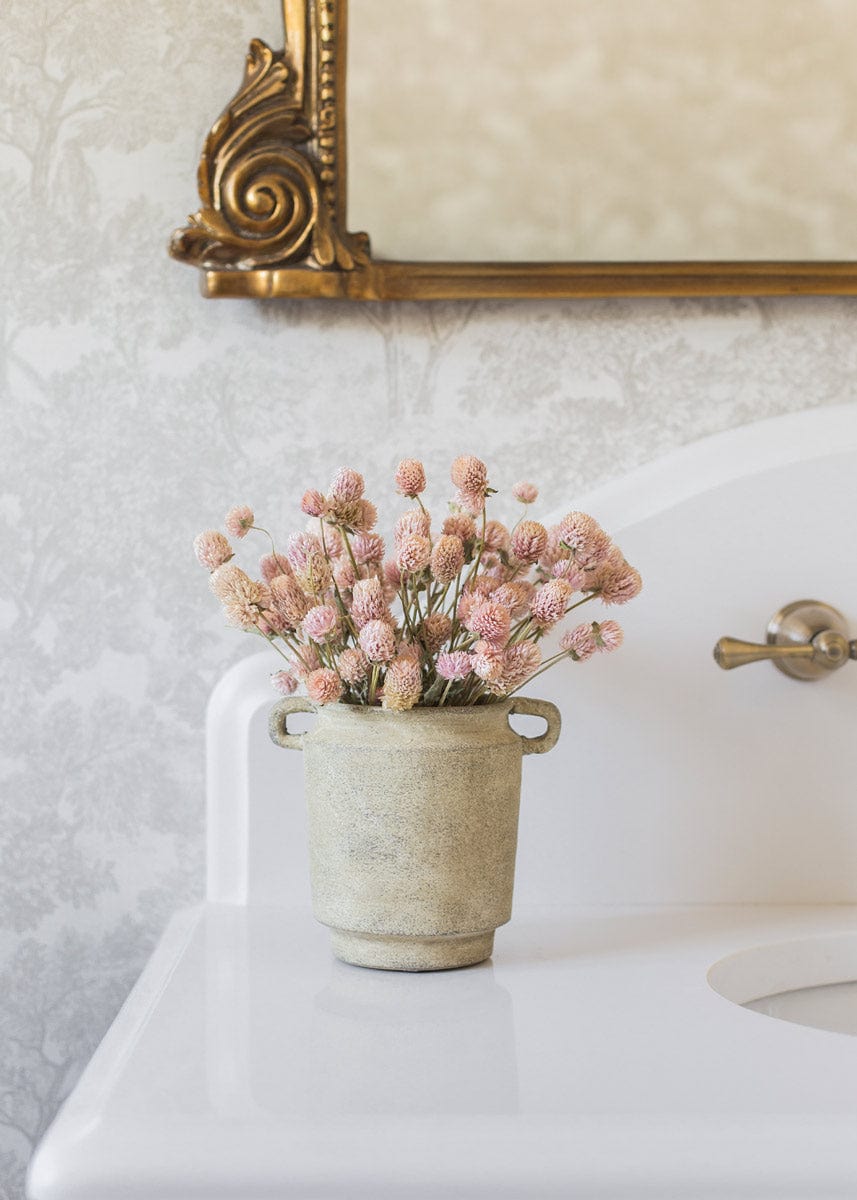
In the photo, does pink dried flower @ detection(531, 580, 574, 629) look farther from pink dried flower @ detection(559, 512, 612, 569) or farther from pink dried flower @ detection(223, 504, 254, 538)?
pink dried flower @ detection(223, 504, 254, 538)

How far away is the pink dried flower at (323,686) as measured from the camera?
0.76m

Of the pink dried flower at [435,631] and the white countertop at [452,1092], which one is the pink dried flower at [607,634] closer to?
the pink dried flower at [435,631]

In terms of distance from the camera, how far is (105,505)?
3.38ft

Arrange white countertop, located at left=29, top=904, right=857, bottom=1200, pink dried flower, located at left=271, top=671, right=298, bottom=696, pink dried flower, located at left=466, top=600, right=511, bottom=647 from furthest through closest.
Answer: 1. pink dried flower, located at left=271, top=671, right=298, bottom=696
2. pink dried flower, located at left=466, top=600, right=511, bottom=647
3. white countertop, located at left=29, top=904, right=857, bottom=1200

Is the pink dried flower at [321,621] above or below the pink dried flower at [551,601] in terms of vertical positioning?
below

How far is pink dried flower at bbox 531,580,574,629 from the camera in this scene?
0.76m

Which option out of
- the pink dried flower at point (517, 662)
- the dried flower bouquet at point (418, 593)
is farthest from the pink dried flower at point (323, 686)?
the pink dried flower at point (517, 662)

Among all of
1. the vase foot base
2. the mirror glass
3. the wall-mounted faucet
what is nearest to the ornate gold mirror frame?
the mirror glass

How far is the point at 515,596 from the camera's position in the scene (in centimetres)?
77

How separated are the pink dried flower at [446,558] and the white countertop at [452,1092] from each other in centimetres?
26

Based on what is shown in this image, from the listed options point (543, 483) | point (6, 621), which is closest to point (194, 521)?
point (6, 621)

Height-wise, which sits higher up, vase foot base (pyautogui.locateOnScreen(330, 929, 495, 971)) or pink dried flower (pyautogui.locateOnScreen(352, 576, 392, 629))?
pink dried flower (pyautogui.locateOnScreen(352, 576, 392, 629))

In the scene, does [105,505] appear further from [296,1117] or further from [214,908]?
[296,1117]

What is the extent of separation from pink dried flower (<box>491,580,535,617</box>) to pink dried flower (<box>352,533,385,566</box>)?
85 mm
